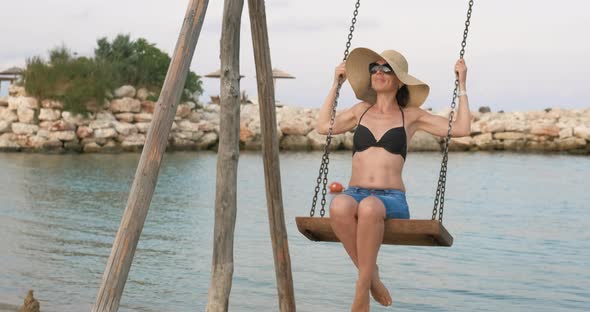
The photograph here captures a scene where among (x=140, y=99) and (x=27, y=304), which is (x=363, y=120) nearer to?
(x=27, y=304)

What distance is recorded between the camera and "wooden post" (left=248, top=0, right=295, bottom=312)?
677 centimetres

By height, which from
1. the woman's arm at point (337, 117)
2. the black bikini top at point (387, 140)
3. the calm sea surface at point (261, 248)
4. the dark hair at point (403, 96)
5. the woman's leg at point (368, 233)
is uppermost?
the dark hair at point (403, 96)

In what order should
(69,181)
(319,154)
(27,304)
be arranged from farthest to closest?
(319,154) < (69,181) < (27,304)

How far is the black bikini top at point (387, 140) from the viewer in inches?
248

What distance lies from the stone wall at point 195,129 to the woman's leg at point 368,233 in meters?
34.5

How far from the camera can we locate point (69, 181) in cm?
2644

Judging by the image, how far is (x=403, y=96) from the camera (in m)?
6.60

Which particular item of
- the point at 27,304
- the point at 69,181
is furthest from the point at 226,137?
the point at 69,181

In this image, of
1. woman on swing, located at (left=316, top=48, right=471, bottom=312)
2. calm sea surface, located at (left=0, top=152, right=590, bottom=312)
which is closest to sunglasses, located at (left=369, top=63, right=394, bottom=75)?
woman on swing, located at (left=316, top=48, right=471, bottom=312)

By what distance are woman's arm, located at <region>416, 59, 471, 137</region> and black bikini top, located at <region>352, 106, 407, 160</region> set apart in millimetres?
188

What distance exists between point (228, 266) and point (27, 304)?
83.6 inches

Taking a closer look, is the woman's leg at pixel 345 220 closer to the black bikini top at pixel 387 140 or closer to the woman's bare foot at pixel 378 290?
the woman's bare foot at pixel 378 290

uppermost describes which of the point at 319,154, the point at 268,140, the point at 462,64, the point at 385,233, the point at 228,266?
the point at 462,64

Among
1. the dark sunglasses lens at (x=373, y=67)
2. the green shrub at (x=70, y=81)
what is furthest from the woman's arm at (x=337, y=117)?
the green shrub at (x=70, y=81)
